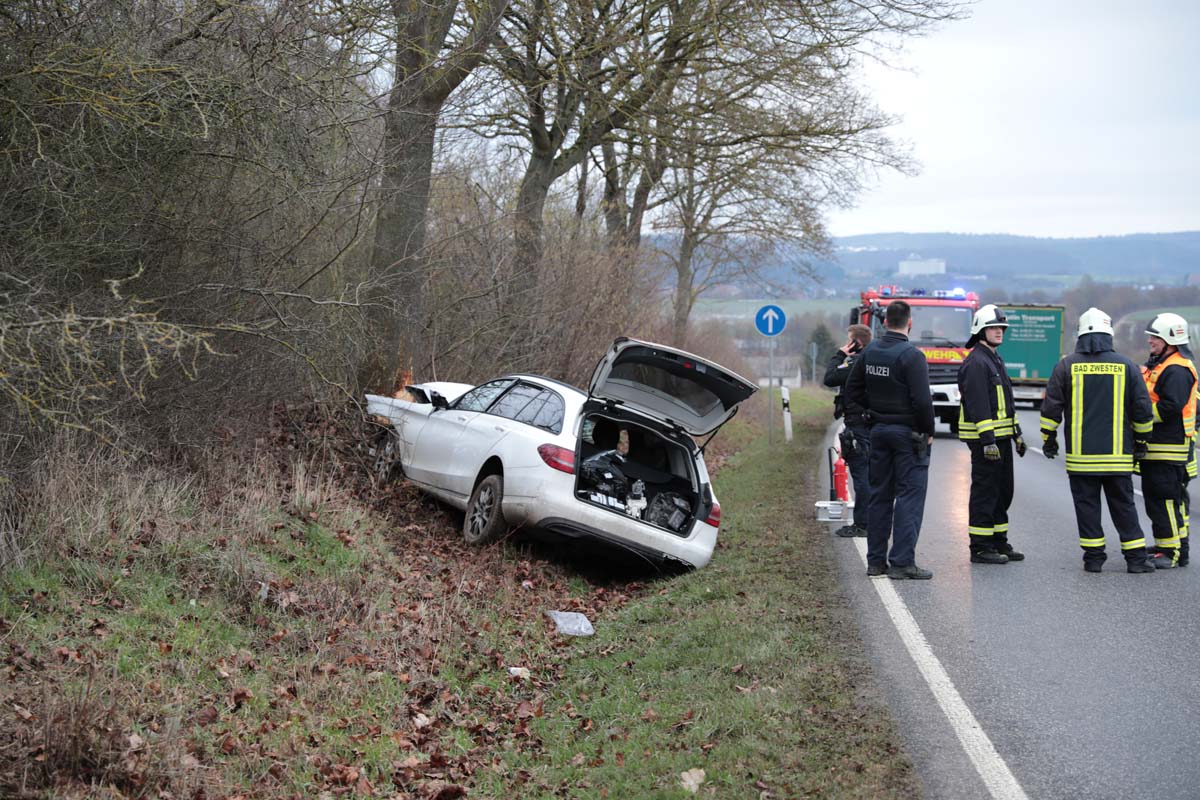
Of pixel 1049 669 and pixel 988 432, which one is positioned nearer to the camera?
pixel 1049 669

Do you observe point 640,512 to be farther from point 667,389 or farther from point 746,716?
point 746,716

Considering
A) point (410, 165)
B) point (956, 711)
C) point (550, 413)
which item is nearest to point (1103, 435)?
point (956, 711)

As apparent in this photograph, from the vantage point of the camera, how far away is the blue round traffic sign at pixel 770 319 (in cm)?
2342

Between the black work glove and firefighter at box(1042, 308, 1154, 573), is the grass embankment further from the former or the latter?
firefighter at box(1042, 308, 1154, 573)

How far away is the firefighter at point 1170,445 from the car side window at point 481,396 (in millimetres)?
5519

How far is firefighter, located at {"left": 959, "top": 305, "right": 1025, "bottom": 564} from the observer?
9.37 m

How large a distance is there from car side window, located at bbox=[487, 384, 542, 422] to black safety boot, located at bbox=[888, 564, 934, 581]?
134 inches

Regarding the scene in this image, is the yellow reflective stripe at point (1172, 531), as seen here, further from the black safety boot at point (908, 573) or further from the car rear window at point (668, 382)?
the car rear window at point (668, 382)

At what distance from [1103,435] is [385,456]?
6881 mm

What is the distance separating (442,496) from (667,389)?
2508 mm

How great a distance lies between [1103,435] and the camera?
9.16 meters

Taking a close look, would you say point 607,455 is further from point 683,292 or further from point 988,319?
point 683,292

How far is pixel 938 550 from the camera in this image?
10.4m

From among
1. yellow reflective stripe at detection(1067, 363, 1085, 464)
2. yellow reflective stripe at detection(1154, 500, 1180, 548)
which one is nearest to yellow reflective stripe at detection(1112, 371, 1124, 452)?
yellow reflective stripe at detection(1067, 363, 1085, 464)
